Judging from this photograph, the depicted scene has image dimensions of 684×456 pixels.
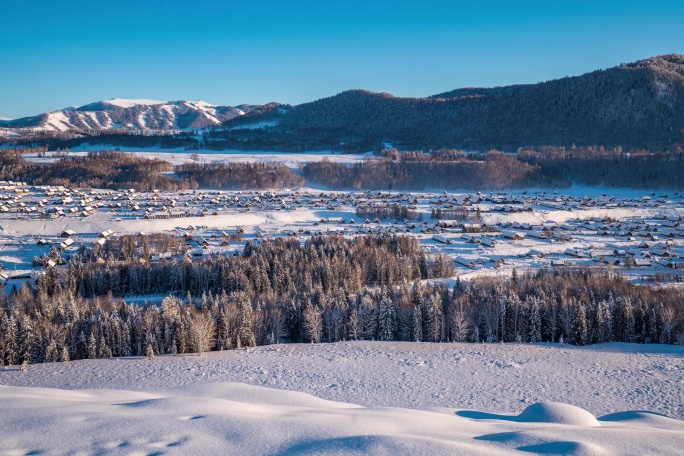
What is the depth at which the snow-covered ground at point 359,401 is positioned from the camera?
696cm

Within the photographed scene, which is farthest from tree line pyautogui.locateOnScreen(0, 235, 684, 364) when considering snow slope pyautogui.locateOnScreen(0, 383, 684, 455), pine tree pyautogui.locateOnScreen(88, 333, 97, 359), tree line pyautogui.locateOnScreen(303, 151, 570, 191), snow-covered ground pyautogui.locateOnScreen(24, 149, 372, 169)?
snow-covered ground pyautogui.locateOnScreen(24, 149, 372, 169)

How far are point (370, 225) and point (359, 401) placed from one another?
123 ft

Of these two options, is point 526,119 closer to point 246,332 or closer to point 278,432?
point 246,332

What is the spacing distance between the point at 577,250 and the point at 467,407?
3086 centimetres

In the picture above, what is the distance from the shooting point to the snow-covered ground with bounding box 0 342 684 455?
22.9 ft

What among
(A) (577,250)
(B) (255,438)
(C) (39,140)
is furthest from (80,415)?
(C) (39,140)

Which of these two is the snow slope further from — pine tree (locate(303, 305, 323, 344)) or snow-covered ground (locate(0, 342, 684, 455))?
pine tree (locate(303, 305, 323, 344))

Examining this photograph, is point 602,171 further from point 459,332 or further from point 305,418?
point 305,418

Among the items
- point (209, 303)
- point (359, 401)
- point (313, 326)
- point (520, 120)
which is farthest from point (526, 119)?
point (359, 401)

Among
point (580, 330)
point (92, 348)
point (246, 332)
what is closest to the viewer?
point (92, 348)

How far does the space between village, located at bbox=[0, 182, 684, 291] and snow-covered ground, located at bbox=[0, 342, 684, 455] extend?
49.0ft

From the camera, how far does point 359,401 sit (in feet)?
→ 44.5

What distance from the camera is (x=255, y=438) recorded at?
7.23 m

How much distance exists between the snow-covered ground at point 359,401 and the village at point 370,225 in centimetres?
1493
